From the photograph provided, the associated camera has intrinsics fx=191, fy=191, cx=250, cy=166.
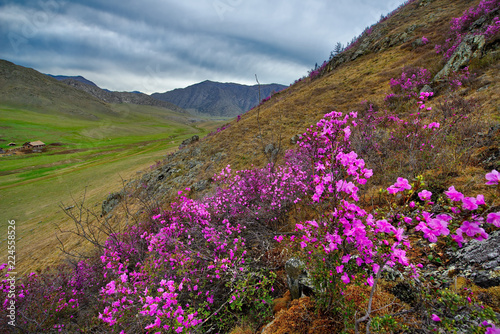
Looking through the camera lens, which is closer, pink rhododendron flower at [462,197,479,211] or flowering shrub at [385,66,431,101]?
pink rhododendron flower at [462,197,479,211]

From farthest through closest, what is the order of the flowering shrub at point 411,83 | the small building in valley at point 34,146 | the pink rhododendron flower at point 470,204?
the small building in valley at point 34,146
the flowering shrub at point 411,83
the pink rhododendron flower at point 470,204

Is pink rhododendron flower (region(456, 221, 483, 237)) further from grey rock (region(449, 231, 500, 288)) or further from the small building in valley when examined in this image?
the small building in valley

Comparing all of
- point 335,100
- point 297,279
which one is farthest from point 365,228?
point 335,100

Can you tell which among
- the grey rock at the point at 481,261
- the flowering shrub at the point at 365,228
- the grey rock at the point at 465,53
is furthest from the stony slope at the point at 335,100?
the grey rock at the point at 481,261

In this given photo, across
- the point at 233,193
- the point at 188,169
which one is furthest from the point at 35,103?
the point at 233,193

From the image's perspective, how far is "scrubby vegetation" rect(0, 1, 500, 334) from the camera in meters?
1.54

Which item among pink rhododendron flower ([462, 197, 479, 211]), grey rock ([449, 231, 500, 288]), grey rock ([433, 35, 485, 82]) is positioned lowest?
grey rock ([449, 231, 500, 288])

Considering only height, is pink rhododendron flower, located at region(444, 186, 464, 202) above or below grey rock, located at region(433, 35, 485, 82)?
below

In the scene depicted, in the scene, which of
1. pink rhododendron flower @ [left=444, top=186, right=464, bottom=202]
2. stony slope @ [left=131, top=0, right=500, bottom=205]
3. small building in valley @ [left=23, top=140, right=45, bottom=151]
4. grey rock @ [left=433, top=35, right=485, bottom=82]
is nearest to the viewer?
pink rhododendron flower @ [left=444, top=186, right=464, bottom=202]

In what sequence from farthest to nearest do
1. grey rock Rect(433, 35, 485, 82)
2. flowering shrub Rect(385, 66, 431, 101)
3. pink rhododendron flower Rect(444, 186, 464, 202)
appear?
1. flowering shrub Rect(385, 66, 431, 101)
2. grey rock Rect(433, 35, 485, 82)
3. pink rhododendron flower Rect(444, 186, 464, 202)

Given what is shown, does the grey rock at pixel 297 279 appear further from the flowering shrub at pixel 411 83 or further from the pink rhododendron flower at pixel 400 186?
the flowering shrub at pixel 411 83

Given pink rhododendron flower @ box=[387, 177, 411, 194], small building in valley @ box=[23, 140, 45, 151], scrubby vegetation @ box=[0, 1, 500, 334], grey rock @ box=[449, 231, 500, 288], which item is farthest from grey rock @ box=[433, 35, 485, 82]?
small building in valley @ box=[23, 140, 45, 151]

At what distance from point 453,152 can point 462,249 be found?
9.98 ft

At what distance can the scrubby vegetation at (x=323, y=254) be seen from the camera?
1.54m
